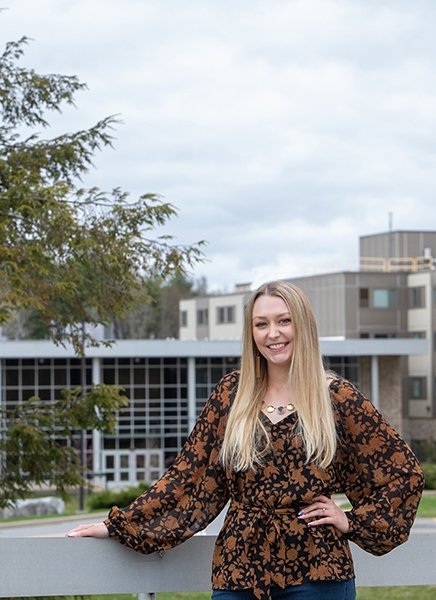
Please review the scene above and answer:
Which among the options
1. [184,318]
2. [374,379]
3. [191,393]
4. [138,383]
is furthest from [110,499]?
[184,318]

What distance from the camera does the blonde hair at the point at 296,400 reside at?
12.2ft

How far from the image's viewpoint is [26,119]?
1439cm

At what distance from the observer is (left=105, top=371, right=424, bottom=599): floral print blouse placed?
3668 mm

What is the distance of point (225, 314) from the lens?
3046 inches

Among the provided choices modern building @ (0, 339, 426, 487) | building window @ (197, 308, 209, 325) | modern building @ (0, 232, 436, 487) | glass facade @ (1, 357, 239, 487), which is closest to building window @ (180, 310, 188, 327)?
modern building @ (0, 232, 436, 487)

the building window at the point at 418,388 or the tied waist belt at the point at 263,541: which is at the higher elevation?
the tied waist belt at the point at 263,541

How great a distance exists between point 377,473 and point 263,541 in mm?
415

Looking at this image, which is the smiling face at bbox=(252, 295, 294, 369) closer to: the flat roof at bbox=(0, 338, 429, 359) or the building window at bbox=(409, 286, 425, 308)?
the flat roof at bbox=(0, 338, 429, 359)

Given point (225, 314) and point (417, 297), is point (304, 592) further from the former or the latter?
point (225, 314)

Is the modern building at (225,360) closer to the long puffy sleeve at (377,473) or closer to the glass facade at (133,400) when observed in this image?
the glass facade at (133,400)

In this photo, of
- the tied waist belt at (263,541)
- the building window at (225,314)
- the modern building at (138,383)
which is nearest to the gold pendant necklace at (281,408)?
the tied waist belt at (263,541)

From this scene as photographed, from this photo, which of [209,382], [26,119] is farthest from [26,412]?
[209,382]

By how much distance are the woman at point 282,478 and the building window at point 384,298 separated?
6750 centimetres

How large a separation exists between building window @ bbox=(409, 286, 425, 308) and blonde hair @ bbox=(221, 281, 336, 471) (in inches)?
2657
